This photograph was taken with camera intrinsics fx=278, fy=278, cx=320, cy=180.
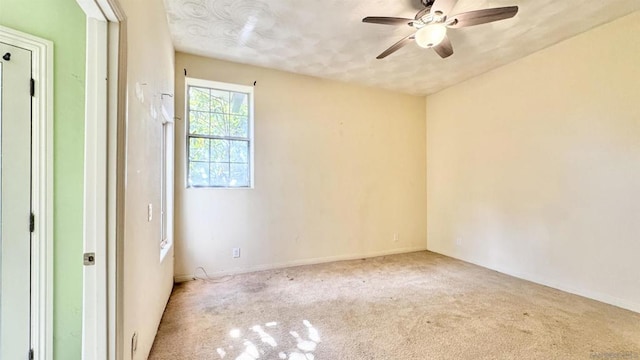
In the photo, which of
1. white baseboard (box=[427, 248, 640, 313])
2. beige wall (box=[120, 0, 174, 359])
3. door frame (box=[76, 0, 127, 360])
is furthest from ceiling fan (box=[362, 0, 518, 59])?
white baseboard (box=[427, 248, 640, 313])

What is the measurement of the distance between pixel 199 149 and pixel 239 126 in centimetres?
60

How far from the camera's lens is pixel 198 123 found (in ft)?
11.7

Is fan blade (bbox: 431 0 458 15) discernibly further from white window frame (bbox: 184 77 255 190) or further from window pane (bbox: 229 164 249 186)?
window pane (bbox: 229 164 249 186)

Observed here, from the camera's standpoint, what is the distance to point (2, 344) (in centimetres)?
151

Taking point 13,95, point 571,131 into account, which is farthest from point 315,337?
point 571,131

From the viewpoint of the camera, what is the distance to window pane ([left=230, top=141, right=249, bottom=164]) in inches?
147

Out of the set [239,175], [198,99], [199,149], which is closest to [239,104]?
[198,99]

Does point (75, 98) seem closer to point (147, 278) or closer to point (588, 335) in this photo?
point (147, 278)

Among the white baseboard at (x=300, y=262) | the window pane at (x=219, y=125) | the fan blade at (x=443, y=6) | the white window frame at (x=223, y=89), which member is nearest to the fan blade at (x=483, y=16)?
the fan blade at (x=443, y=6)

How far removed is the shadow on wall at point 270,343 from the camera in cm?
195

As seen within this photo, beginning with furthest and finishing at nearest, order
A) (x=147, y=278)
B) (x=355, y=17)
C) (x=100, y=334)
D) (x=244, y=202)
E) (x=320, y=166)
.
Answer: (x=320, y=166) < (x=244, y=202) < (x=355, y=17) < (x=147, y=278) < (x=100, y=334)

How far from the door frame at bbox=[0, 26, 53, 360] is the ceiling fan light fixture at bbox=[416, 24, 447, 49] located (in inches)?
101

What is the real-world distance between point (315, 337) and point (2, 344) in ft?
6.07

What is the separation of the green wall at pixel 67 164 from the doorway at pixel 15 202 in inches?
4.7
